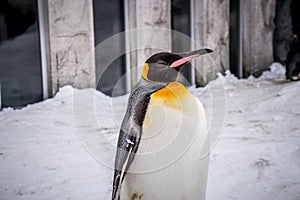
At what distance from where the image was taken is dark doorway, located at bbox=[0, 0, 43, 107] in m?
3.78

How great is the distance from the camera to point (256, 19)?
19.5 ft

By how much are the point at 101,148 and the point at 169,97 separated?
1458 mm

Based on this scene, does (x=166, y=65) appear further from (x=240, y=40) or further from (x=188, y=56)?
(x=240, y=40)

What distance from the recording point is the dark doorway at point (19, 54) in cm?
378

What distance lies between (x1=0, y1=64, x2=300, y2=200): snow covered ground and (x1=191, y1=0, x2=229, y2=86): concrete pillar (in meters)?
0.92

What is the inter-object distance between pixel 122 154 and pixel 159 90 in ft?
0.90

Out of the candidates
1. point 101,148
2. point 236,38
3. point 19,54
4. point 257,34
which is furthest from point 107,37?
point 257,34

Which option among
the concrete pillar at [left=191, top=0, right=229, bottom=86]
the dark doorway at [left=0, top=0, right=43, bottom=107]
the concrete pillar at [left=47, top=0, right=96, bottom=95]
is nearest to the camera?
the dark doorway at [left=0, top=0, right=43, bottom=107]

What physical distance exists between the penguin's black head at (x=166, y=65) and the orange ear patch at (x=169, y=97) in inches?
1.3

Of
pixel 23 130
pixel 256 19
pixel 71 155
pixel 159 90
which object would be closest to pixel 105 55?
pixel 23 130

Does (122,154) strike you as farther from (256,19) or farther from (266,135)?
(256,19)

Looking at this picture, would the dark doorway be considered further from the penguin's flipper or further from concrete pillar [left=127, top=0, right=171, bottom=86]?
the penguin's flipper

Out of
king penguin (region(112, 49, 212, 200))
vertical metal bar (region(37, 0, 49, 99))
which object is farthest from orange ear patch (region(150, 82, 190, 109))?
vertical metal bar (region(37, 0, 49, 99))

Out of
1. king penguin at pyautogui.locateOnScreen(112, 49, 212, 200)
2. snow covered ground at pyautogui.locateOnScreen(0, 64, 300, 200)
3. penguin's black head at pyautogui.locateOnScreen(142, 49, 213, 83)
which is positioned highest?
penguin's black head at pyautogui.locateOnScreen(142, 49, 213, 83)
